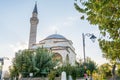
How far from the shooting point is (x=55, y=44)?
136ft

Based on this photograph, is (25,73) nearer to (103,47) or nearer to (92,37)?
(92,37)

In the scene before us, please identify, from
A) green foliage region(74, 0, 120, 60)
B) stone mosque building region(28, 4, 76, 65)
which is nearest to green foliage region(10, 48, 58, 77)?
stone mosque building region(28, 4, 76, 65)

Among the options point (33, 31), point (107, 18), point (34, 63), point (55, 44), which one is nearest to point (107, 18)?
point (107, 18)

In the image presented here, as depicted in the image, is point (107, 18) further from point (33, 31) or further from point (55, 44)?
point (33, 31)

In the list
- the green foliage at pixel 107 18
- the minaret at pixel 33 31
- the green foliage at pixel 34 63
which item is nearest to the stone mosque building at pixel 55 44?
the minaret at pixel 33 31

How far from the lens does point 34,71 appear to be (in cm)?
2923

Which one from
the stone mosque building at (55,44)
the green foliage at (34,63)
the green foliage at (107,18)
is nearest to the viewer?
the green foliage at (107,18)

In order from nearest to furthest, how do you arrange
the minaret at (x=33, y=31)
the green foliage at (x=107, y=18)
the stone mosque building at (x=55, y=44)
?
the green foliage at (x=107, y=18), the stone mosque building at (x=55, y=44), the minaret at (x=33, y=31)

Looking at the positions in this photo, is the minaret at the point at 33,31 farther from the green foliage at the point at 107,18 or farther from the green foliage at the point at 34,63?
the green foliage at the point at 107,18

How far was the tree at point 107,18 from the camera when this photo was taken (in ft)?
22.7

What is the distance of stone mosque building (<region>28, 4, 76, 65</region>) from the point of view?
39750 millimetres

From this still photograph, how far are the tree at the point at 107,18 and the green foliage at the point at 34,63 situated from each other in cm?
2189

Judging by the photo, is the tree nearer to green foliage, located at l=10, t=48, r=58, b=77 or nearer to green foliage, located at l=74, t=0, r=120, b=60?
green foliage, located at l=74, t=0, r=120, b=60

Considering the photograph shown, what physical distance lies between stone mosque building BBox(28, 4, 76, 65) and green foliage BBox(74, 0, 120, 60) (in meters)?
31.5
